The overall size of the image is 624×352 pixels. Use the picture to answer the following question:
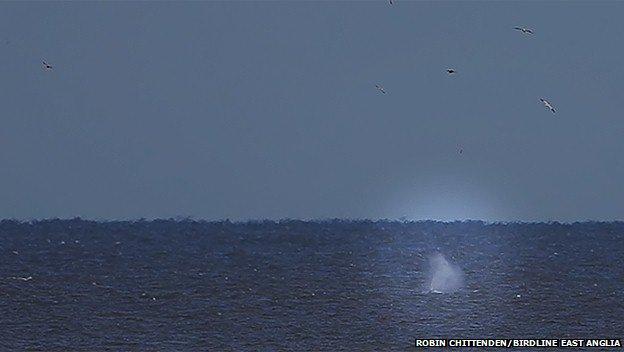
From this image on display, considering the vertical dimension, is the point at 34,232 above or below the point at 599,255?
above

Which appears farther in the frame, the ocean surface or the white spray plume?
the white spray plume

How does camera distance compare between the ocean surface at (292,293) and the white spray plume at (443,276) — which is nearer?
the ocean surface at (292,293)

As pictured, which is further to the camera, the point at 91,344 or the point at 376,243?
the point at 376,243

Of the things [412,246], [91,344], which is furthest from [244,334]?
[412,246]

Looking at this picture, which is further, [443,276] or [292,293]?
[443,276]

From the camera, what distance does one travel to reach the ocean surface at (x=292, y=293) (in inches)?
1789

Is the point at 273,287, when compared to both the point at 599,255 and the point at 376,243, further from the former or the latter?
the point at 376,243

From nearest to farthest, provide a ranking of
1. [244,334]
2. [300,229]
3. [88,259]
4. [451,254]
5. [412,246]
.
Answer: [244,334] < [88,259] < [451,254] < [412,246] < [300,229]

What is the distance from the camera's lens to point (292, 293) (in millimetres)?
61656

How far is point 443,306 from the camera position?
55.8 m


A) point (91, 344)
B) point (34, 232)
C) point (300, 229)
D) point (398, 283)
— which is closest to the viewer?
point (91, 344)

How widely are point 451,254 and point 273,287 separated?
34176mm

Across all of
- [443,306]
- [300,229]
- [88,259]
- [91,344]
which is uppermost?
[300,229]

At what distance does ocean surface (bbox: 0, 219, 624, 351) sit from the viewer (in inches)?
1789
